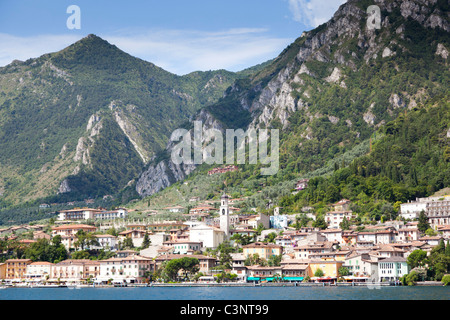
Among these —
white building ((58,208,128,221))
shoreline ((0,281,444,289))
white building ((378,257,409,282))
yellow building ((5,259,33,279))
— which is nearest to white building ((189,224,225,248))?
shoreline ((0,281,444,289))

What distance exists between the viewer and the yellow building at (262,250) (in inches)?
4663

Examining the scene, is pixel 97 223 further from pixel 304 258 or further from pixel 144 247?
pixel 304 258

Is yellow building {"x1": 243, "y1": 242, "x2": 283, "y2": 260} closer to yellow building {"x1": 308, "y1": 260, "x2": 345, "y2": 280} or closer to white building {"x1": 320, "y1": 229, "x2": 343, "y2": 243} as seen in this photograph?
white building {"x1": 320, "y1": 229, "x2": 343, "y2": 243}

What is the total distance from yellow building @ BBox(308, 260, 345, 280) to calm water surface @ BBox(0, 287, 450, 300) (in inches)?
363

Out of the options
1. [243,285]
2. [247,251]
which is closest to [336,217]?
[247,251]

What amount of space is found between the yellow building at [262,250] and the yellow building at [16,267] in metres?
34.7

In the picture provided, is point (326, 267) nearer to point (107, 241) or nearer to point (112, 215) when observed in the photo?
point (107, 241)

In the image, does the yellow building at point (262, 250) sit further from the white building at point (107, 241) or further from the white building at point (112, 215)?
the white building at point (112, 215)

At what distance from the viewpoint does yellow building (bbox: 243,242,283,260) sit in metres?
118

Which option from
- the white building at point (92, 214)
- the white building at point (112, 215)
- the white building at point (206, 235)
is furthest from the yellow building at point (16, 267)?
the white building at point (92, 214)

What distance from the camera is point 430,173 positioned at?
145500 millimetres

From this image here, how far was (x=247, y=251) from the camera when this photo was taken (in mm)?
118875
